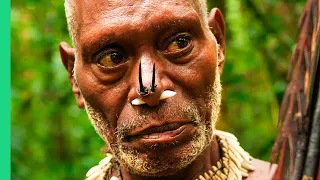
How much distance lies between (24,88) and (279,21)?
2.19 metres

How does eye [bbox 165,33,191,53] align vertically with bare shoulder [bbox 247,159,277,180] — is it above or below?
above

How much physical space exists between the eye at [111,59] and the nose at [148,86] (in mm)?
92

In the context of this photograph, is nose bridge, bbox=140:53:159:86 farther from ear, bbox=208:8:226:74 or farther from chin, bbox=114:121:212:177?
ear, bbox=208:8:226:74

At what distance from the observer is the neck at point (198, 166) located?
2.43 metres

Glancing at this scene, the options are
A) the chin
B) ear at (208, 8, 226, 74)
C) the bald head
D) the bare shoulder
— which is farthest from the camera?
ear at (208, 8, 226, 74)

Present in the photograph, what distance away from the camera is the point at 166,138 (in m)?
2.14

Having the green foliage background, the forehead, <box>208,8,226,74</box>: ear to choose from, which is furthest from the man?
the green foliage background

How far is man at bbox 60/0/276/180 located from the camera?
7.04ft

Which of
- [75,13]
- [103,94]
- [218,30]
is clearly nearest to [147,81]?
[103,94]

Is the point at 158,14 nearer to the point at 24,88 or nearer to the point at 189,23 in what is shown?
the point at 189,23

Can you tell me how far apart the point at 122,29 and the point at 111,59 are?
0.13 m

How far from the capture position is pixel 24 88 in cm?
536

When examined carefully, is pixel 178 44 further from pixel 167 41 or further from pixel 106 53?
pixel 106 53

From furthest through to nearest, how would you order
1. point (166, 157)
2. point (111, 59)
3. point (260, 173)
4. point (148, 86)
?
1. point (260, 173)
2. point (111, 59)
3. point (166, 157)
4. point (148, 86)
